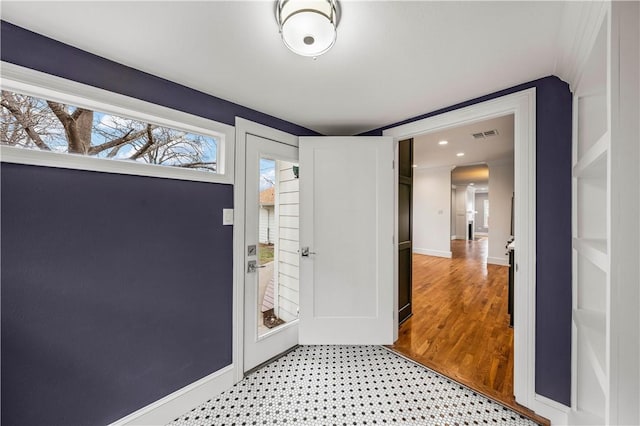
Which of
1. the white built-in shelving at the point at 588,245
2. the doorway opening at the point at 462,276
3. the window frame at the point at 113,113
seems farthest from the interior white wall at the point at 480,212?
the window frame at the point at 113,113

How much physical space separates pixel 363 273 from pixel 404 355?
811 millimetres

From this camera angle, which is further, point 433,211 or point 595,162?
A: point 433,211

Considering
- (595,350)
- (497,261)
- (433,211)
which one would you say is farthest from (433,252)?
(595,350)

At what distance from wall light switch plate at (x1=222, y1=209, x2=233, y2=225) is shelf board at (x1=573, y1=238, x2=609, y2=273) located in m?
2.00

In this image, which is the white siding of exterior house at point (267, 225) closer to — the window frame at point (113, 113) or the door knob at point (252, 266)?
the door knob at point (252, 266)

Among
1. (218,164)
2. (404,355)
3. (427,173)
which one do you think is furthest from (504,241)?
(218,164)

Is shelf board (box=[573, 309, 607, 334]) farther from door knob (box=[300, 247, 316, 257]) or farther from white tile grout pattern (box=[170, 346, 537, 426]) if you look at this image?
door knob (box=[300, 247, 316, 257])

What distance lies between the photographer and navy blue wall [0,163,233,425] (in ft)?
3.90

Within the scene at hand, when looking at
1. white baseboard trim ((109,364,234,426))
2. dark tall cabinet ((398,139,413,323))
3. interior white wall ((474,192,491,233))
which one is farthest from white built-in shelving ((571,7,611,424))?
interior white wall ((474,192,491,233))

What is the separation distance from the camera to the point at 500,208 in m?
5.95

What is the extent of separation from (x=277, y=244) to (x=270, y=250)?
15cm

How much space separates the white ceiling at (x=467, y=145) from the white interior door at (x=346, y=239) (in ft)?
4.08

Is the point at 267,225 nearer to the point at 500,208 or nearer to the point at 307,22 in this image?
the point at 307,22

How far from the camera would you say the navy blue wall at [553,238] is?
1.54 m
